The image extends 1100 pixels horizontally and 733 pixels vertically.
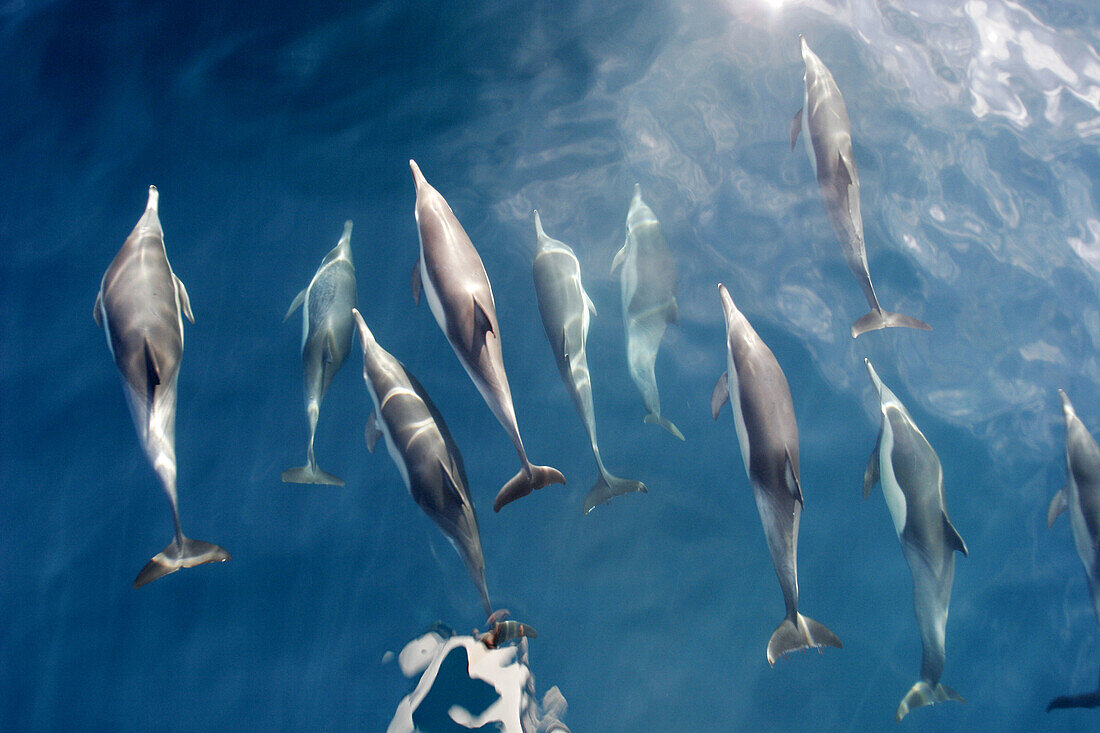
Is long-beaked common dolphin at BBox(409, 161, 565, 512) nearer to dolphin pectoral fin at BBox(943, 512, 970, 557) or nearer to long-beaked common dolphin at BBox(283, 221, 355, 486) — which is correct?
long-beaked common dolphin at BBox(283, 221, 355, 486)

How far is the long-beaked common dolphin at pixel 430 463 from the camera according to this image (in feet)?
14.6

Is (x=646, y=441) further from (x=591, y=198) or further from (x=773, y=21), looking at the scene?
(x=773, y=21)

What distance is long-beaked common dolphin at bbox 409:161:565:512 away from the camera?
4.35 metres

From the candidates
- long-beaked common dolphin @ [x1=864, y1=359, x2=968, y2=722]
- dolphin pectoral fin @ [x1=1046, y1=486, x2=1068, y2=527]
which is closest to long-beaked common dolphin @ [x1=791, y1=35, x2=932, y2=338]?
long-beaked common dolphin @ [x1=864, y1=359, x2=968, y2=722]

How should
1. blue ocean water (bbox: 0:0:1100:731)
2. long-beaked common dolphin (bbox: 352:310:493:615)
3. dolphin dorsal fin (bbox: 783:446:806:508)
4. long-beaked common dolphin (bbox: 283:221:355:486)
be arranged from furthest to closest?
1. blue ocean water (bbox: 0:0:1100:731)
2. long-beaked common dolphin (bbox: 283:221:355:486)
3. long-beaked common dolphin (bbox: 352:310:493:615)
4. dolphin dorsal fin (bbox: 783:446:806:508)

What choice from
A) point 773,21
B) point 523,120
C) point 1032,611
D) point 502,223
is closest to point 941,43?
point 773,21

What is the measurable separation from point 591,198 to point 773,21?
3.27 m

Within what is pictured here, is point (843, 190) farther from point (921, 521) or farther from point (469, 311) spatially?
point (469, 311)

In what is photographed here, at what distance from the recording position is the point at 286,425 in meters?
7.27

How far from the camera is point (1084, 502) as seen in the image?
569cm

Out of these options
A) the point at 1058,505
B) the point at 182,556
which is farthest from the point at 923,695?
the point at 182,556

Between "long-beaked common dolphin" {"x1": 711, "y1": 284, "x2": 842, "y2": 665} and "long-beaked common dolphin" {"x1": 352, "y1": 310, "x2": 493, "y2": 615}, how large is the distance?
2075 mm

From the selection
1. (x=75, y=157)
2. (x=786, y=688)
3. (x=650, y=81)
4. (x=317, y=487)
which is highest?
(x=650, y=81)

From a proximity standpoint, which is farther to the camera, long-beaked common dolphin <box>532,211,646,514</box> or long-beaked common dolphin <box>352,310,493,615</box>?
long-beaked common dolphin <box>532,211,646,514</box>
